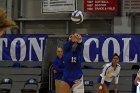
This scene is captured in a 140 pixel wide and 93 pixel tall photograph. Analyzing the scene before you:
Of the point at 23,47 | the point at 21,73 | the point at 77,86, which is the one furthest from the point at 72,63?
the point at 23,47

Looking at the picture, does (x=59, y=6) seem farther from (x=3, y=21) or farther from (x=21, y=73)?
(x=3, y=21)

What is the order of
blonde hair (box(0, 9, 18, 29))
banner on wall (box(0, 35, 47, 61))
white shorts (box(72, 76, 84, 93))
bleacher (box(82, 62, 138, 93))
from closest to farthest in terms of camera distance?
blonde hair (box(0, 9, 18, 29))
white shorts (box(72, 76, 84, 93))
bleacher (box(82, 62, 138, 93))
banner on wall (box(0, 35, 47, 61))

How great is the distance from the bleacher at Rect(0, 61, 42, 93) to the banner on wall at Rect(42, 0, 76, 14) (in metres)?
2.82

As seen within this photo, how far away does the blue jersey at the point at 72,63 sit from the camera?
7.01 meters

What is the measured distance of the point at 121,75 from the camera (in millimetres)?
11195

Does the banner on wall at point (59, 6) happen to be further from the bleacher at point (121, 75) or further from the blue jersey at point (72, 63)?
the blue jersey at point (72, 63)

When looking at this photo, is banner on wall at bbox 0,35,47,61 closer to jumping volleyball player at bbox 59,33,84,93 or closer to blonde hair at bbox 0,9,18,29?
jumping volleyball player at bbox 59,33,84,93

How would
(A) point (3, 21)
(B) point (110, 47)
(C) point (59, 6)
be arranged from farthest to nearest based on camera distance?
(C) point (59, 6), (B) point (110, 47), (A) point (3, 21)

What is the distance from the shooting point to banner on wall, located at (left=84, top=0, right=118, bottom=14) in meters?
13.3

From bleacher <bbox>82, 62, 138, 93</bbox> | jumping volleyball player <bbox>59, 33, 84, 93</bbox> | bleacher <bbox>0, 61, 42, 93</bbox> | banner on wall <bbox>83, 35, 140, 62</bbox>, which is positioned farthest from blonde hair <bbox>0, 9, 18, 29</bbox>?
banner on wall <bbox>83, 35, 140, 62</bbox>

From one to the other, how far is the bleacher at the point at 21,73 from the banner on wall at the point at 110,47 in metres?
1.67

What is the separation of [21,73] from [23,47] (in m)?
0.96

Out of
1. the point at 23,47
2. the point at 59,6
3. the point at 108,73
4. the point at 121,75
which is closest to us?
the point at 108,73

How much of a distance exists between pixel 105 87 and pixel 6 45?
430 cm
